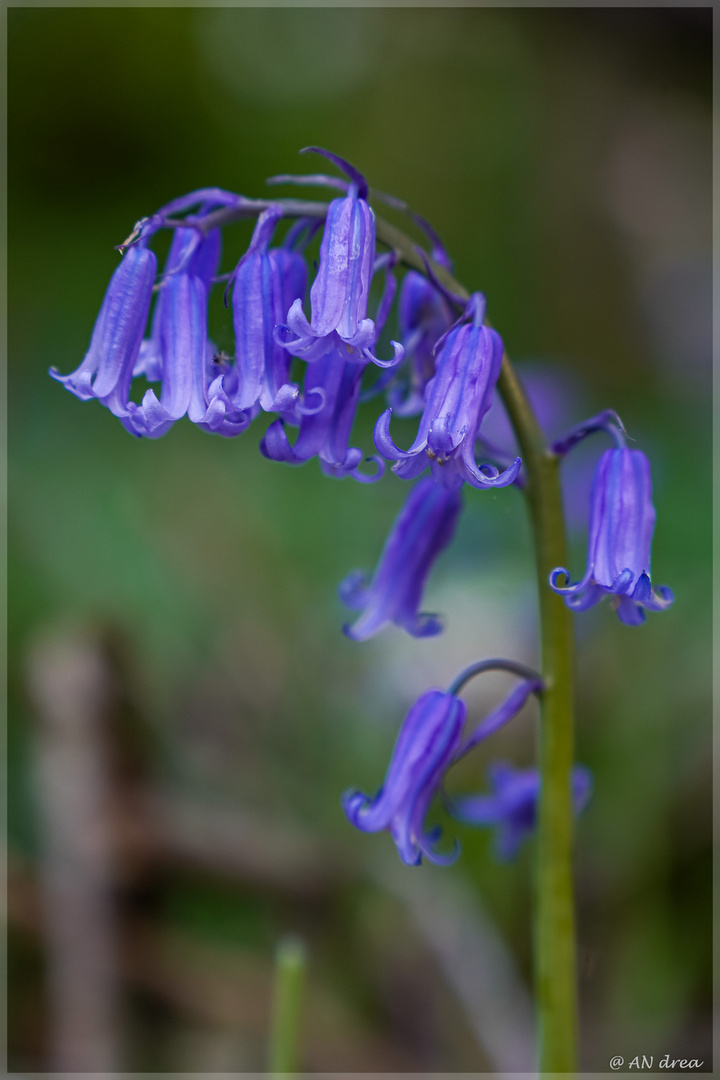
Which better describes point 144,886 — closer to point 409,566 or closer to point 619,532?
point 409,566

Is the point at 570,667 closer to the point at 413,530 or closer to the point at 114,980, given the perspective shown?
the point at 413,530

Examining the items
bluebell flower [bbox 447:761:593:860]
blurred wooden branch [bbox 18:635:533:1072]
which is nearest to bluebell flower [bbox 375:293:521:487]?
bluebell flower [bbox 447:761:593:860]

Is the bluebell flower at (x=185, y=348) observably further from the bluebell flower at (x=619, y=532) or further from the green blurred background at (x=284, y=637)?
the bluebell flower at (x=619, y=532)

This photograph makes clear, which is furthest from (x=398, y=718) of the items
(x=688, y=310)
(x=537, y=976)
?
(x=688, y=310)

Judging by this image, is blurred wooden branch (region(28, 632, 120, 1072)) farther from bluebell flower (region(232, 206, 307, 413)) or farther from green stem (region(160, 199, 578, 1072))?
bluebell flower (region(232, 206, 307, 413))

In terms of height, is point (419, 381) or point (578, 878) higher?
point (419, 381)

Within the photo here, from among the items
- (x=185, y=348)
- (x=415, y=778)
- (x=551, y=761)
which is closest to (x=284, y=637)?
(x=415, y=778)
